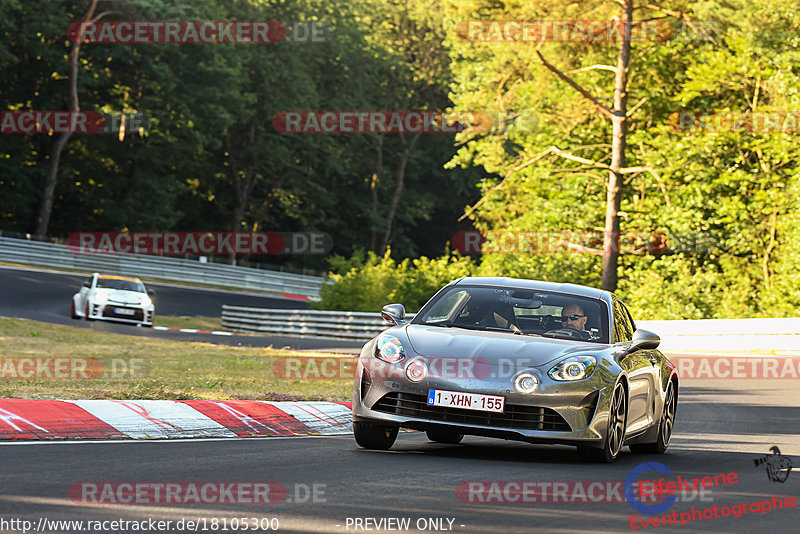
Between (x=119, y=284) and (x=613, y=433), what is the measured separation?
26.3 m

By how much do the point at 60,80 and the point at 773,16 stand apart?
3840 centimetres

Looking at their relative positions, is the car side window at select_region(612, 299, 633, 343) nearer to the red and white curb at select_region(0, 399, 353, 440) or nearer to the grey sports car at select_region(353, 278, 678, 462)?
the grey sports car at select_region(353, 278, 678, 462)

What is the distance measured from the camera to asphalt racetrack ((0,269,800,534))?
6359 millimetres

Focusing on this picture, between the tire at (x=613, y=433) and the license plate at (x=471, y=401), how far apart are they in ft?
2.78

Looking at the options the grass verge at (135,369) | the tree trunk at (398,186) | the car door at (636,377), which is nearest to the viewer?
the car door at (636,377)

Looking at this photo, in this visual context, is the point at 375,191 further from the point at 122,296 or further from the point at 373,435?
the point at 373,435

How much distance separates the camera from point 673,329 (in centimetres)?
2881

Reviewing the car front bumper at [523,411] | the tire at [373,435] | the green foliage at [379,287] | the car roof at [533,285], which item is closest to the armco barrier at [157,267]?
the green foliage at [379,287]

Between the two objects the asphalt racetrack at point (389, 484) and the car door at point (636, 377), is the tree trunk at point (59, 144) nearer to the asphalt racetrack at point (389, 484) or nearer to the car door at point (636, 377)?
Answer: the asphalt racetrack at point (389, 484)

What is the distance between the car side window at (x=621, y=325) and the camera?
34.2 feet

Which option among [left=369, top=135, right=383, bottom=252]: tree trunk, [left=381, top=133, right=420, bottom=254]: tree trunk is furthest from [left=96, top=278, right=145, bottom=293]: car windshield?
[left=381, top=133, right=420, bottom=254]: tree trunk

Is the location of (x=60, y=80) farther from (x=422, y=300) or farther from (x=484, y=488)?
(x=484, y=488)

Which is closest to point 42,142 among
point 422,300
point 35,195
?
point 35,195

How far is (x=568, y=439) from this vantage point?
29.6 feet
